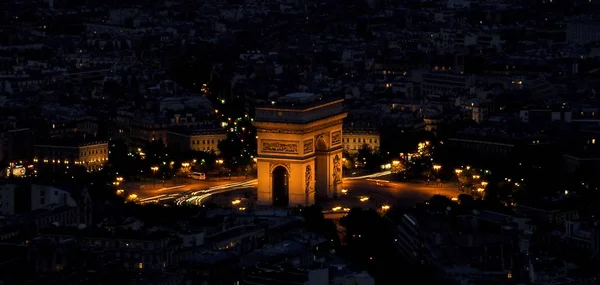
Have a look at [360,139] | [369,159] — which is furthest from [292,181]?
[360,139]

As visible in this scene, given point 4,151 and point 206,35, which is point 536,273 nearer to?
point 4,151

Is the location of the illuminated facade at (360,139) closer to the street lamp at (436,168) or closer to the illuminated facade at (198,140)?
the illuminated facade at (198,140)

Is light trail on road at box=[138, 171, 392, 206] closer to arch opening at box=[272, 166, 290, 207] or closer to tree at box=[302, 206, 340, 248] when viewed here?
arch opening at box=[272, 166, 290, 207]

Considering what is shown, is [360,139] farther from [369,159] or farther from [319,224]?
[319,224]

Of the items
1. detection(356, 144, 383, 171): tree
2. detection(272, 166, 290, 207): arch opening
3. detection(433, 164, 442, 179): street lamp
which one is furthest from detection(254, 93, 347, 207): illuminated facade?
detection(356, 144, 383, 171): tree

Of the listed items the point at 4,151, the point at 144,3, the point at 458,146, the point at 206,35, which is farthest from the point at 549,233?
the point at 144,3

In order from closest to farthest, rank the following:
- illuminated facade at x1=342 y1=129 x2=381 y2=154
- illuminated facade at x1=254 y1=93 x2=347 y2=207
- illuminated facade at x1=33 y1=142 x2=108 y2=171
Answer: illuminated facade at x1=254 y1=93 x2=347 y2=207 < illuminated facade at x1=33 y1=142 x2=108 y2=171 < illuminated facade at x1=342 y1=129 x2=381 y2=154
